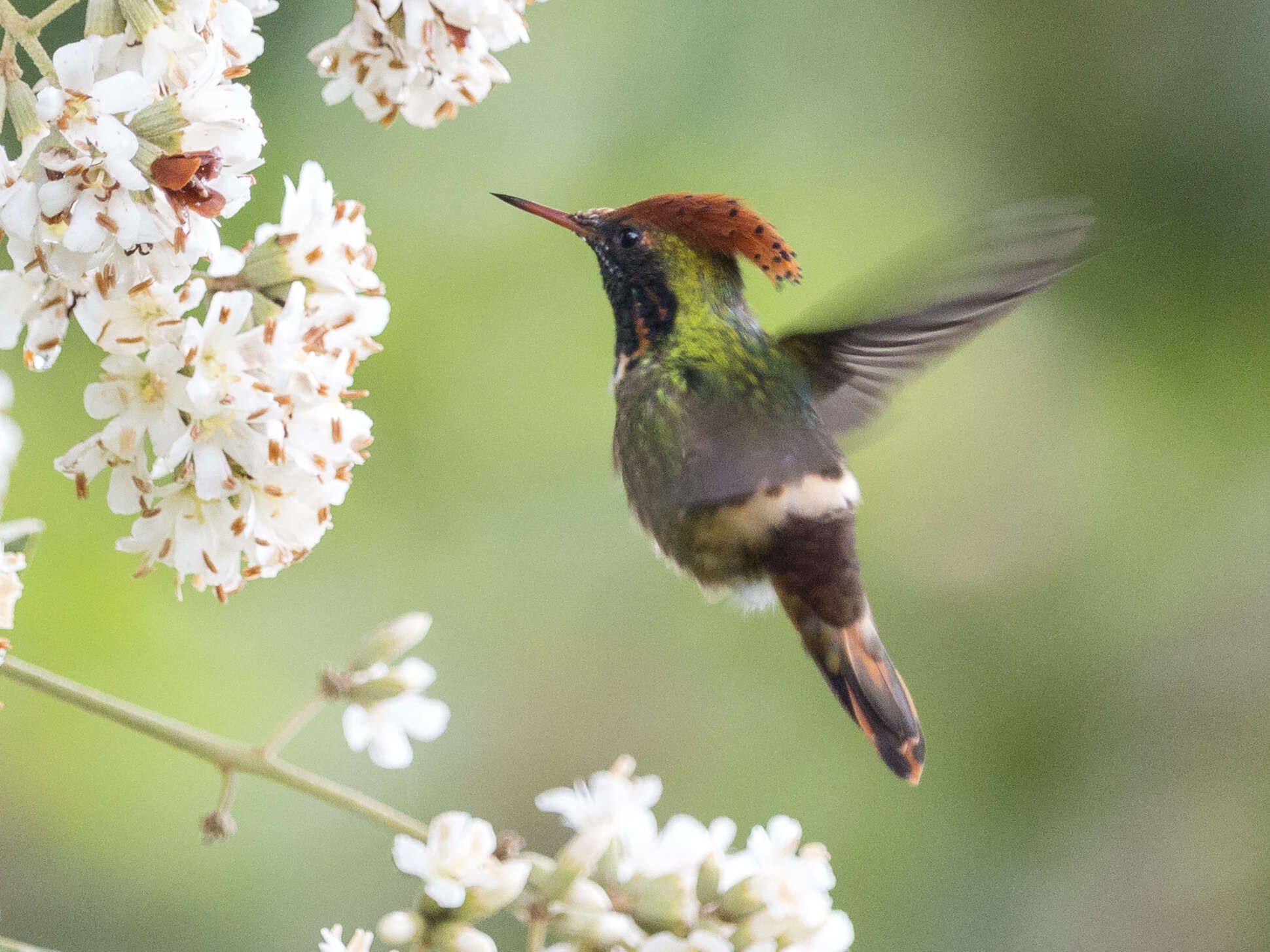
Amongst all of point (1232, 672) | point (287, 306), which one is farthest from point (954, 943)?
point (287, 306)

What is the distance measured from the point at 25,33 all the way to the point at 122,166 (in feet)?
0.40

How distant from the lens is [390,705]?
1.01m

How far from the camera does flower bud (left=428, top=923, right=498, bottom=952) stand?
91 centimetres

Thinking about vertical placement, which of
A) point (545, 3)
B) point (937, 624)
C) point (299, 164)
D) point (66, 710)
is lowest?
point (66, 710)

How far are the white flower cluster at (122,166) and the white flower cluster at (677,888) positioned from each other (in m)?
0.44

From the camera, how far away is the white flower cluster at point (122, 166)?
75cm

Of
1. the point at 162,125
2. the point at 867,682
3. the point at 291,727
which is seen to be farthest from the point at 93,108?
the point at 867,682

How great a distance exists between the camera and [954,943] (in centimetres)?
260

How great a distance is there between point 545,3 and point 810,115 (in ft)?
1.91

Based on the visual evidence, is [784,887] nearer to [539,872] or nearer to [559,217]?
[539,872]

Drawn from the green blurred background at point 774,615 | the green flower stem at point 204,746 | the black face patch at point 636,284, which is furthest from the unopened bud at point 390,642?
the green blurred background at point 774,615

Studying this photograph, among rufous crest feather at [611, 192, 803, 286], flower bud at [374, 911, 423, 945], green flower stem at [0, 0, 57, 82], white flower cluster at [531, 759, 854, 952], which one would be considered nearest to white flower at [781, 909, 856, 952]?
white flower cluster at [531, 759, 854, 952]

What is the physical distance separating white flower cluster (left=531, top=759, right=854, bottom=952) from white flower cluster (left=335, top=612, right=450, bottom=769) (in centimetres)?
11

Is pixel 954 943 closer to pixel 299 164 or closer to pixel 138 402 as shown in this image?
pixel 299 164
